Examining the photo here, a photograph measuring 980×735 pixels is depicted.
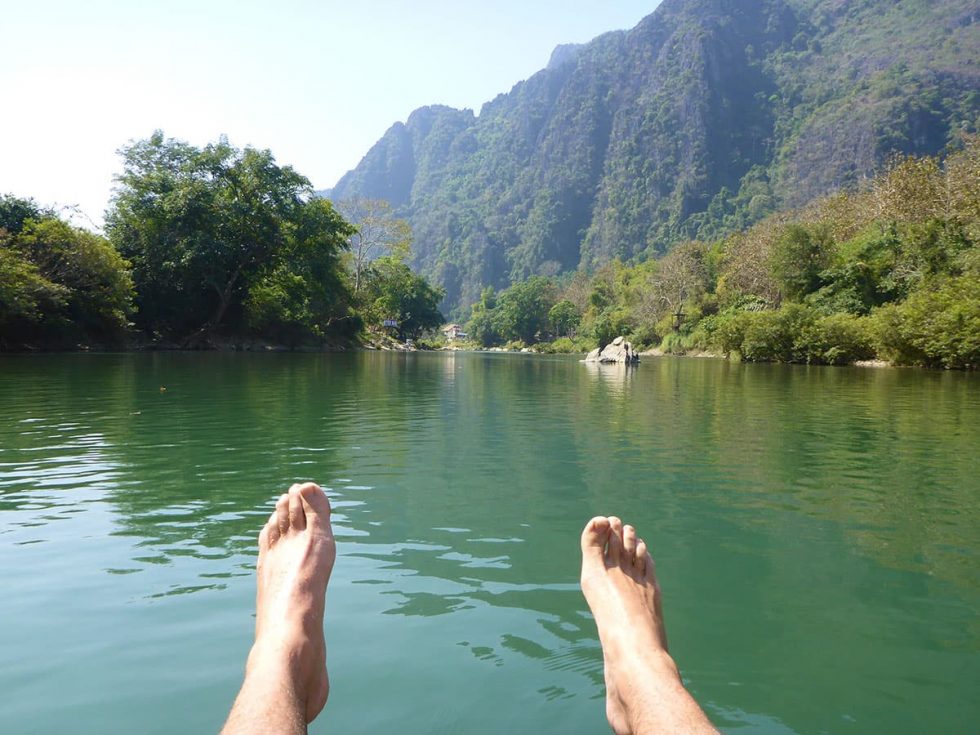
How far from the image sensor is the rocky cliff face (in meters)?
104

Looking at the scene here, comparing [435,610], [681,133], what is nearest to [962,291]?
[435,610]

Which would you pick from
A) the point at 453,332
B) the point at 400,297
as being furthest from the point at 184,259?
the point at 453,332

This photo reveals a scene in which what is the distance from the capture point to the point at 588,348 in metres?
64.6

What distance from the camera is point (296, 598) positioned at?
7.84ft

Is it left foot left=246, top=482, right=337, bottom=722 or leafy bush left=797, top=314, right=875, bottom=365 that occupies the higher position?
leafy bush left=797, top=314, right=875, bottom=365

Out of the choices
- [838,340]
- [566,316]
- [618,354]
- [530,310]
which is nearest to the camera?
[838,340]

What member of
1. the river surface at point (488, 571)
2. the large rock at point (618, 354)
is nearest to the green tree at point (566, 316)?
the large rock at point (618, 354)

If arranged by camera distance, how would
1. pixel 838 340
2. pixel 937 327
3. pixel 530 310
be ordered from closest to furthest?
1. pixel 937 327
2. pixel 838 340
3. pixel 530 310

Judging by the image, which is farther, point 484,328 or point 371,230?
point 484,328

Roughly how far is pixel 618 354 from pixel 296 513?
30510mm

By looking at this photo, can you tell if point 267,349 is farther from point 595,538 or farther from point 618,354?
point 595,538

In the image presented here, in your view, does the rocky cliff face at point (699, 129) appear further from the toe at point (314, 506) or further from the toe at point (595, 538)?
the toe at point (314, 506)

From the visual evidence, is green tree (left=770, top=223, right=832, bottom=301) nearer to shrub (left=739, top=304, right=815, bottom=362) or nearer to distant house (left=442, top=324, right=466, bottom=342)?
shrub (left=739, top=304, right=815, bottom=362)

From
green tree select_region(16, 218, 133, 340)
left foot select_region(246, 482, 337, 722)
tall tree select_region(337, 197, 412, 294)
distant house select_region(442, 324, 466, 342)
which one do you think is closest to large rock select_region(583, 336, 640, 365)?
green tree select_region(16, 218, 133, 340)
